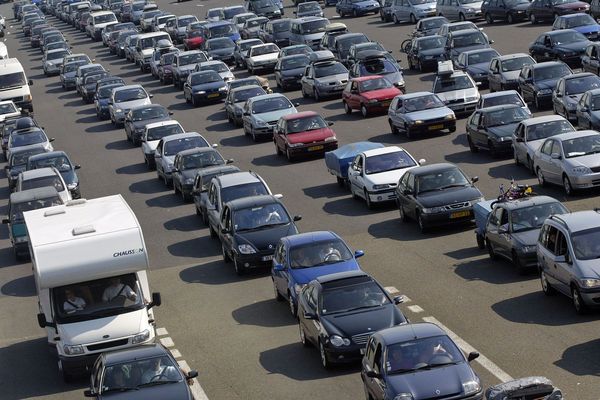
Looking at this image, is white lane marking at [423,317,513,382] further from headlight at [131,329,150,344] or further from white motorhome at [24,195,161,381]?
white motorhome at [24,195,161,381]

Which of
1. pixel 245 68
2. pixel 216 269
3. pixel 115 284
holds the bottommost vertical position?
pixel 245 68

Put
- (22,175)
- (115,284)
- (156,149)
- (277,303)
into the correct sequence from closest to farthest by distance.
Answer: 1. (115,284)
2. (277,303)
3. (22,175)
4. (156,149)

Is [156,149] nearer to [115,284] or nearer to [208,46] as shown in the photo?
[115,284]

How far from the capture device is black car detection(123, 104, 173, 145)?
56188 millimetres

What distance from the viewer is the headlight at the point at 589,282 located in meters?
25.0

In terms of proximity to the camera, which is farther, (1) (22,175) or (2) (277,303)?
(1) (22,175)

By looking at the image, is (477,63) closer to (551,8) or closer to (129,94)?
(551,8)

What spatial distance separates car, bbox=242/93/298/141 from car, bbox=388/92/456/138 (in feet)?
15.7

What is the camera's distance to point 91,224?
26.1 meters

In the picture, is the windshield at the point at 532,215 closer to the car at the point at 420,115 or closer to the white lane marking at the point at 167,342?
the white lane marking at the point at 167,342

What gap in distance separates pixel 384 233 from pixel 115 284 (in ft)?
35.7

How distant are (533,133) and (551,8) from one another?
3044cm

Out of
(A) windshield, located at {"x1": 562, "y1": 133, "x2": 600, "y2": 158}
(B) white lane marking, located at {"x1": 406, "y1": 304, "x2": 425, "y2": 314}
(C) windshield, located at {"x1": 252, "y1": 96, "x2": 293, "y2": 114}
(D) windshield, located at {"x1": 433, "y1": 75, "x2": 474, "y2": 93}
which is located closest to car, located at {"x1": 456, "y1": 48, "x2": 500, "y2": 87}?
(D) windshield, located at {"x1": 433, "y1": 75, "x2": 474, "y2": 93}

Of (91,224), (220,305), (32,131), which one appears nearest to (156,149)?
(32,131)
